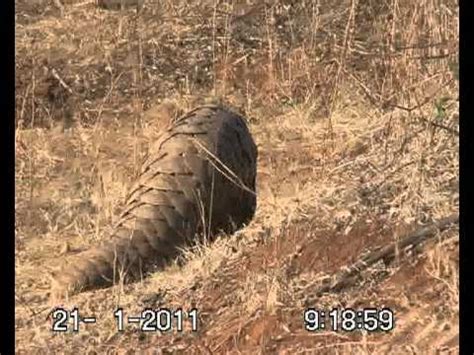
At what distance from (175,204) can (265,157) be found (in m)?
1.12

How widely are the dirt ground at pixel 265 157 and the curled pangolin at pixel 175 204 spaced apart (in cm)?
10

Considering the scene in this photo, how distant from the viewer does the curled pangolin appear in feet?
16.7

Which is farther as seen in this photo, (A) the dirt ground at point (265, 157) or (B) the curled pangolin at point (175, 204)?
(B) the curled pangolin at point (175, 204)

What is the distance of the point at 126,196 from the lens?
580cm

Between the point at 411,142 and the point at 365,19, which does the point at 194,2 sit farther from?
the point at 411,142

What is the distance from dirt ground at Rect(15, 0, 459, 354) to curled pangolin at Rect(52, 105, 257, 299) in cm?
10

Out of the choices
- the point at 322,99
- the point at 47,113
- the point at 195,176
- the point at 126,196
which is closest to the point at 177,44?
the point at 47,113

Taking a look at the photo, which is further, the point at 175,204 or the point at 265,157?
the point at 265,157

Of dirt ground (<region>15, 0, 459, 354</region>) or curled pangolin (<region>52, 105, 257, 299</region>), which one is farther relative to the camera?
curled pangolin (<region>52, 105, 257, 299</region>)

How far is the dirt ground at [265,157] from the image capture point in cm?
425

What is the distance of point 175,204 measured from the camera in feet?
17.0

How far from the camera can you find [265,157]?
6.18 meters

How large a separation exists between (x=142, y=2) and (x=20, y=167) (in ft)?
7.19

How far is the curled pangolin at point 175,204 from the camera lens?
510cm
